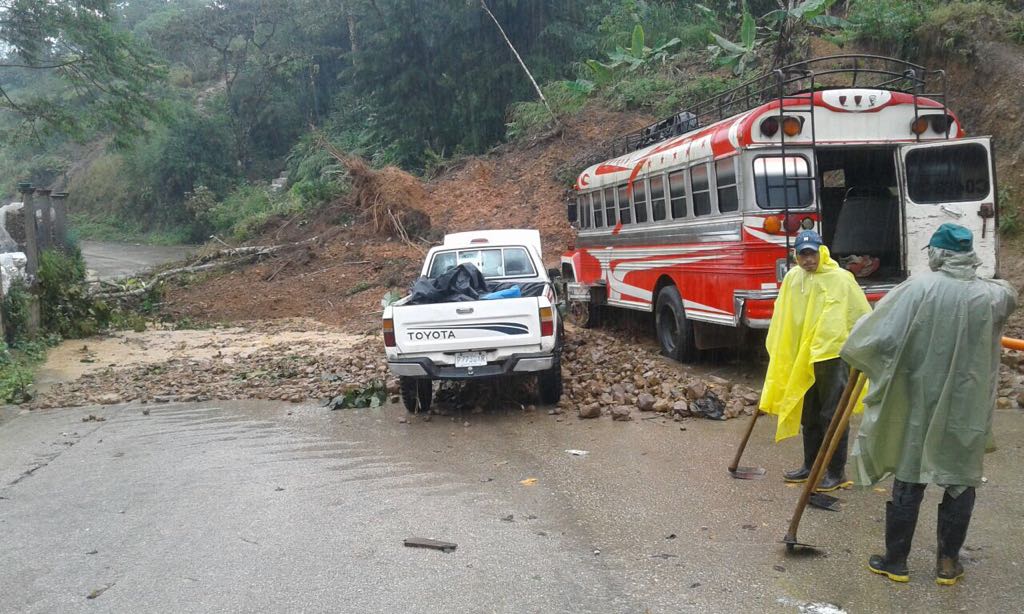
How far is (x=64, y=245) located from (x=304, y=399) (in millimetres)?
12821

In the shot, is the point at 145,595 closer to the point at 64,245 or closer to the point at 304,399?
the point at 304,399

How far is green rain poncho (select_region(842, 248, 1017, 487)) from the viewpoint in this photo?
165 inches

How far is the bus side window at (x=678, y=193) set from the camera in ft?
35.4

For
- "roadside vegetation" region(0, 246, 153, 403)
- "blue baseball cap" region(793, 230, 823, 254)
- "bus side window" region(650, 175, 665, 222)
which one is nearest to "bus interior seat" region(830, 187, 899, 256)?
"bus side window" region(650, 175, 665, 222)

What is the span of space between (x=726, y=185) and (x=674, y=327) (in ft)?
8.68

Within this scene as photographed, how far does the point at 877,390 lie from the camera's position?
437 centimetres

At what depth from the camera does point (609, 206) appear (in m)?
13.5

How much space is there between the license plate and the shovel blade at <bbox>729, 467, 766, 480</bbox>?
10.2 feet

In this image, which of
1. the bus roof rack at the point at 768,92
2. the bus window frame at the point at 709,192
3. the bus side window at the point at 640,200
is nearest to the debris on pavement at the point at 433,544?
the bus window frame at the point at 709,192

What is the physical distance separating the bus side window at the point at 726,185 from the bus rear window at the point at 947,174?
1793 millimetres

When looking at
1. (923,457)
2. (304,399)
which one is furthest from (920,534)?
(304,399)

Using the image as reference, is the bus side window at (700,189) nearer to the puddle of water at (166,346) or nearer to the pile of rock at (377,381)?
the pile of rock at (377,381)


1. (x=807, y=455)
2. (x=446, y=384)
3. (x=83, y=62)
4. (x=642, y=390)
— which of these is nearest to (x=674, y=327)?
(x=642, y=390)

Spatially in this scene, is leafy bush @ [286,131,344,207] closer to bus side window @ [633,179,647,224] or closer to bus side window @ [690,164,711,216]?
bus side window @ [633,179,647,224]
